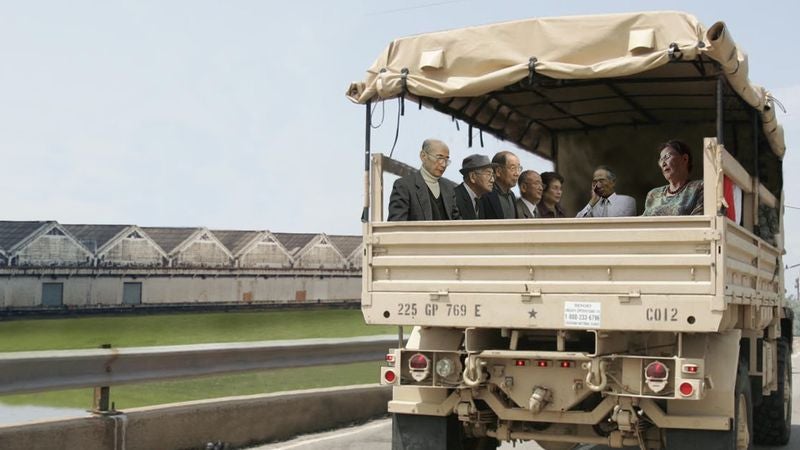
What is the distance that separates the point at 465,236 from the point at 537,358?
95 centimetres

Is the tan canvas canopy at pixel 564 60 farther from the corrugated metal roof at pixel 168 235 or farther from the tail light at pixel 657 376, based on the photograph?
the corrugated metal roof at pixel 168 235

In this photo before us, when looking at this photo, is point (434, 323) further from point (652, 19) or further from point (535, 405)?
point (652, 19)

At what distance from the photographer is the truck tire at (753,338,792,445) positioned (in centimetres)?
976

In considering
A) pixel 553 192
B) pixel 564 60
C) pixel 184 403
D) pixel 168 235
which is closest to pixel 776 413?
pixel 553 192

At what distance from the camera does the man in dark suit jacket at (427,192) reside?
7496mm

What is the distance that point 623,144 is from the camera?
11.1 m

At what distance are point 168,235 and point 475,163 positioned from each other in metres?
55.4

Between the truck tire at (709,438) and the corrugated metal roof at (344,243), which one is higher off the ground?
the corrugated metal roof at (344,243)

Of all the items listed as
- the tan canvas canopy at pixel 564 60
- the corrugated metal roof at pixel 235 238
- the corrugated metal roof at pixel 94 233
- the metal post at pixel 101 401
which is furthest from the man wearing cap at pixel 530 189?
the corrugated metal roof at pixel 235 238

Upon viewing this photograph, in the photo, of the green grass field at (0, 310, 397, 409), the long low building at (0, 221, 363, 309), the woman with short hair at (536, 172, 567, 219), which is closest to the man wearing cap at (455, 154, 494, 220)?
the woman with short hair at (536, 172, 567, 219)

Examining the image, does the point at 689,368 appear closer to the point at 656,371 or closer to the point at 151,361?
the point at 656,371

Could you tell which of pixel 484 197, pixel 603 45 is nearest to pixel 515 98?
pixel 484 197

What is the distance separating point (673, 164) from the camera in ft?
24.7

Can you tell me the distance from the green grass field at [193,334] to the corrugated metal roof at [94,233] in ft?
23.3
